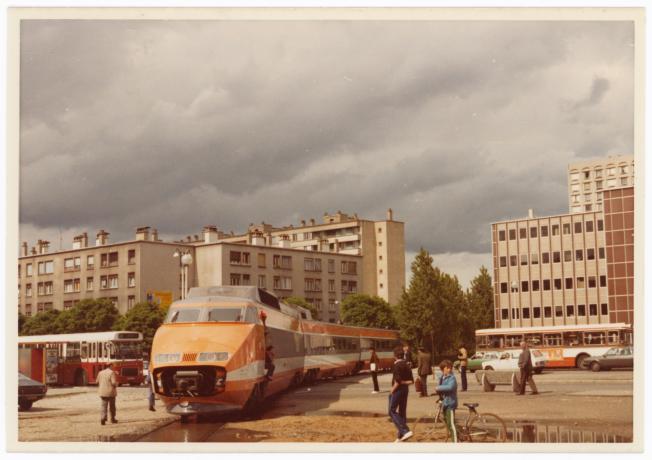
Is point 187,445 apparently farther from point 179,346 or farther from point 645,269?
point 645,269

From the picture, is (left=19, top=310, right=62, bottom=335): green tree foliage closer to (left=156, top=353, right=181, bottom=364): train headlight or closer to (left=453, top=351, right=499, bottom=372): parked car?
(left=453, top=351, right=499, bottom=372): parked car

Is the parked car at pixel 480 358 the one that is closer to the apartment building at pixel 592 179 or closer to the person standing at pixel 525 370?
the person standing at pixel 525 370

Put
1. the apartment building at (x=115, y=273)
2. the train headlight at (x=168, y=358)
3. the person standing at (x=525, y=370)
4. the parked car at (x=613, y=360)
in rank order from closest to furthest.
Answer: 1. the train headlight at (x=168, y=358)
2. the person standing at (x=525, y=370)
3. the parked car at (x=613, y=360)
4. the apartment building at (x=115, y=273)

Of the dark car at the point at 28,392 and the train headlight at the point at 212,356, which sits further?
the dark car at the point at 28,392

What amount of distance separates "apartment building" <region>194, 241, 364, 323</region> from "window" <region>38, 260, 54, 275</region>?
89.1ft

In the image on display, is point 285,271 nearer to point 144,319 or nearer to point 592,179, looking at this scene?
point 144,319

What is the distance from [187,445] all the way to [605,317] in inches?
2784

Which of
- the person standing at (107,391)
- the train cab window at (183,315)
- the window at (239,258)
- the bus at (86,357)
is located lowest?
the bus at (86,357)

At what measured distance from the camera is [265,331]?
77.9ft

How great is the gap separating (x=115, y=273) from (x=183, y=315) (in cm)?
4045

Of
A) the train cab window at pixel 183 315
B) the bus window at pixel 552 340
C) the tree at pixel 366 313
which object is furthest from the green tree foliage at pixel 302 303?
the train cab window at pixel 183 315

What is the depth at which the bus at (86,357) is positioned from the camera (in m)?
42.2

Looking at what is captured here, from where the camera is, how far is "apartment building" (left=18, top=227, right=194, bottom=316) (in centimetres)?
5122

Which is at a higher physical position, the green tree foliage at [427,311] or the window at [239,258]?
the window at [239,258]
